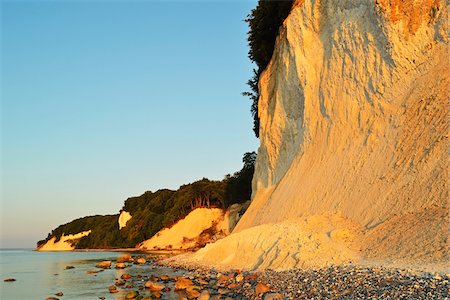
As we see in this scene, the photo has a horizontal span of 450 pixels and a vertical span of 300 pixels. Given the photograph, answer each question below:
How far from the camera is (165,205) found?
62.2 meters

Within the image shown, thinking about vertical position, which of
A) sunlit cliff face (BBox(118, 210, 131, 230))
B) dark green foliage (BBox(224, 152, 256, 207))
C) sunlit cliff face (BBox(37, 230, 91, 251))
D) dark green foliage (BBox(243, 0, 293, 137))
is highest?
dark green foliage (BBox(243, 0, 293, 137))

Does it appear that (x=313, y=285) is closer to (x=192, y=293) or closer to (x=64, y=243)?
(x=192, y=293)

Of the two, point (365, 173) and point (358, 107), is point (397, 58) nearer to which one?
point (358, 107)

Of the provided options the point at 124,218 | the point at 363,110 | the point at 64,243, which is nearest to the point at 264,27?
the point at 363,110

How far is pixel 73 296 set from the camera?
16.5 m

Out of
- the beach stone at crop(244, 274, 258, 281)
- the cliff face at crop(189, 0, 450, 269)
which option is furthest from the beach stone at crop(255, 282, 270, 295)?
the cliff face at crop(189, 0, 450, 269)

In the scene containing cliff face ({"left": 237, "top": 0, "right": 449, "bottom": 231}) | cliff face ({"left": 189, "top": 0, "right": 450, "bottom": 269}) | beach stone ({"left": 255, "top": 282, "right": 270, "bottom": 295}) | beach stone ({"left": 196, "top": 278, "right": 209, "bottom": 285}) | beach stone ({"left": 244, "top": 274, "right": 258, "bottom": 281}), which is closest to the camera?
beach stone ({"left": 255, "top": 282, "right": 270, "bottom": 295})

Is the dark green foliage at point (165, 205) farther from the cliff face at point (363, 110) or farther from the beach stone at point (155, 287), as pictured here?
the beach stone at point (155, 287)

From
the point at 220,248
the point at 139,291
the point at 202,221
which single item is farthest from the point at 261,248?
the point at 202,221

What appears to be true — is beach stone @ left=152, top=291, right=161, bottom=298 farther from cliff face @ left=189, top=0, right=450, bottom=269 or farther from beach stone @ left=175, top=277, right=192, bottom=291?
cliff face @ left=189, top=0, right=450, bottom=269

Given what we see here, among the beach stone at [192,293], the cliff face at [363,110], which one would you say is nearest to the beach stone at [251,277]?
the beach stone at [192,293]

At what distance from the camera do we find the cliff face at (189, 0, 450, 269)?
14.5 meters

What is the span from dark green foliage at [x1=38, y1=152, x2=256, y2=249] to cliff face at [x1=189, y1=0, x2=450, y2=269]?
22.4 m

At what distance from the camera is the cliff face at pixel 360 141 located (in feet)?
47.7
